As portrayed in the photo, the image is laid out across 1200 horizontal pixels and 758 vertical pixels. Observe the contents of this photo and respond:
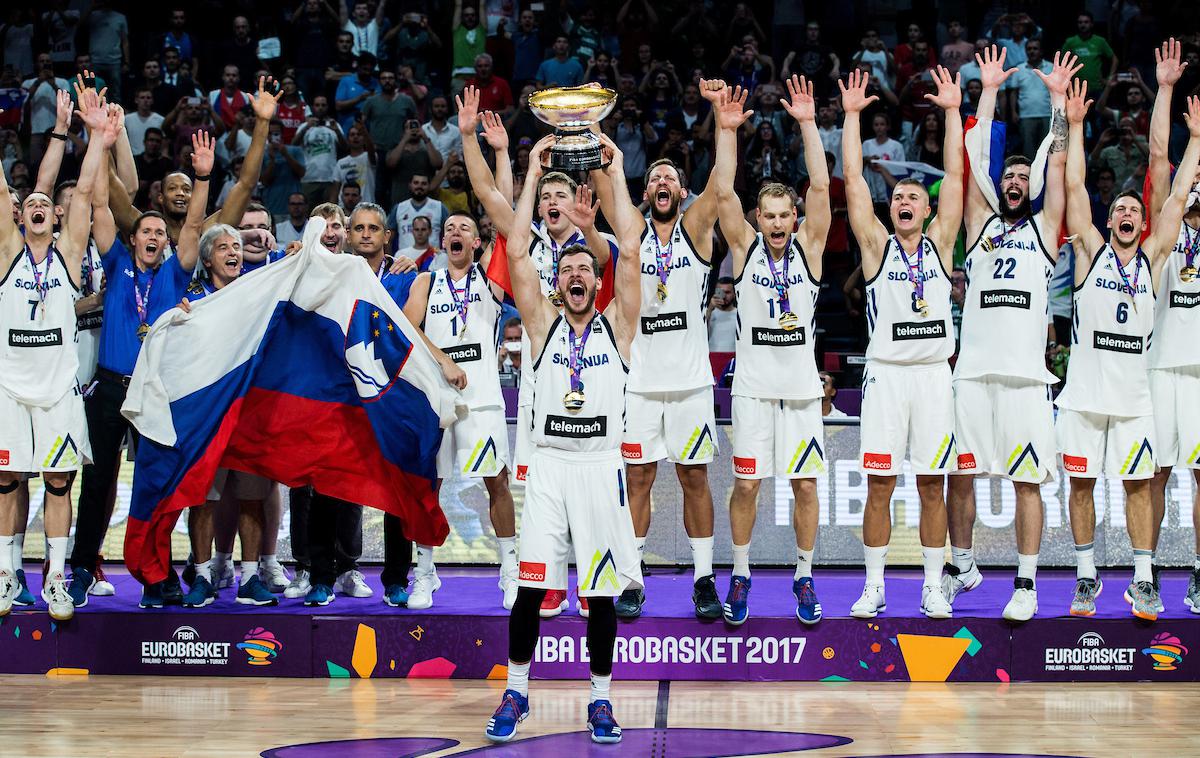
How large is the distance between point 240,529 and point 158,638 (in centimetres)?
80

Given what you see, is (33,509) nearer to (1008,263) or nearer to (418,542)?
(418,542)

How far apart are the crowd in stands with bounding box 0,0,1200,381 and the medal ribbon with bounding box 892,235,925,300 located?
4427 millimetres

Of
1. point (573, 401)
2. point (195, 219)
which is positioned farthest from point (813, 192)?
point (195, 219)

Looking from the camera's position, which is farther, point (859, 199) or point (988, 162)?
point (988, 162)

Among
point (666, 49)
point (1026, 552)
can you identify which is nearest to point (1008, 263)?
point (1026, 552)

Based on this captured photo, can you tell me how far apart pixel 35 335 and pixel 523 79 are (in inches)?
344

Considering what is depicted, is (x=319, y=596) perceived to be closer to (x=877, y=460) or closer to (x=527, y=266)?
(x=527, y=266)

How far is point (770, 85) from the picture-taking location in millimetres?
14070

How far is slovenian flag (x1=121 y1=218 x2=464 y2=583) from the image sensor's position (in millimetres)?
7348

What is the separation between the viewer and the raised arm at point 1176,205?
7.43 m

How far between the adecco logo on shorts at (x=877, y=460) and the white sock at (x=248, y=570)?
12.1 feet

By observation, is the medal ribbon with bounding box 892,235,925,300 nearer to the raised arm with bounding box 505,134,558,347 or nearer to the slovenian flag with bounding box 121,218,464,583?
the raised arm with bounding box 505,134,558,347

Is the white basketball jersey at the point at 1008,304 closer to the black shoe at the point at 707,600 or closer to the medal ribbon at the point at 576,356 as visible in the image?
the black shoe at the point at 707,600

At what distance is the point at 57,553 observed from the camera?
24.1 ft
